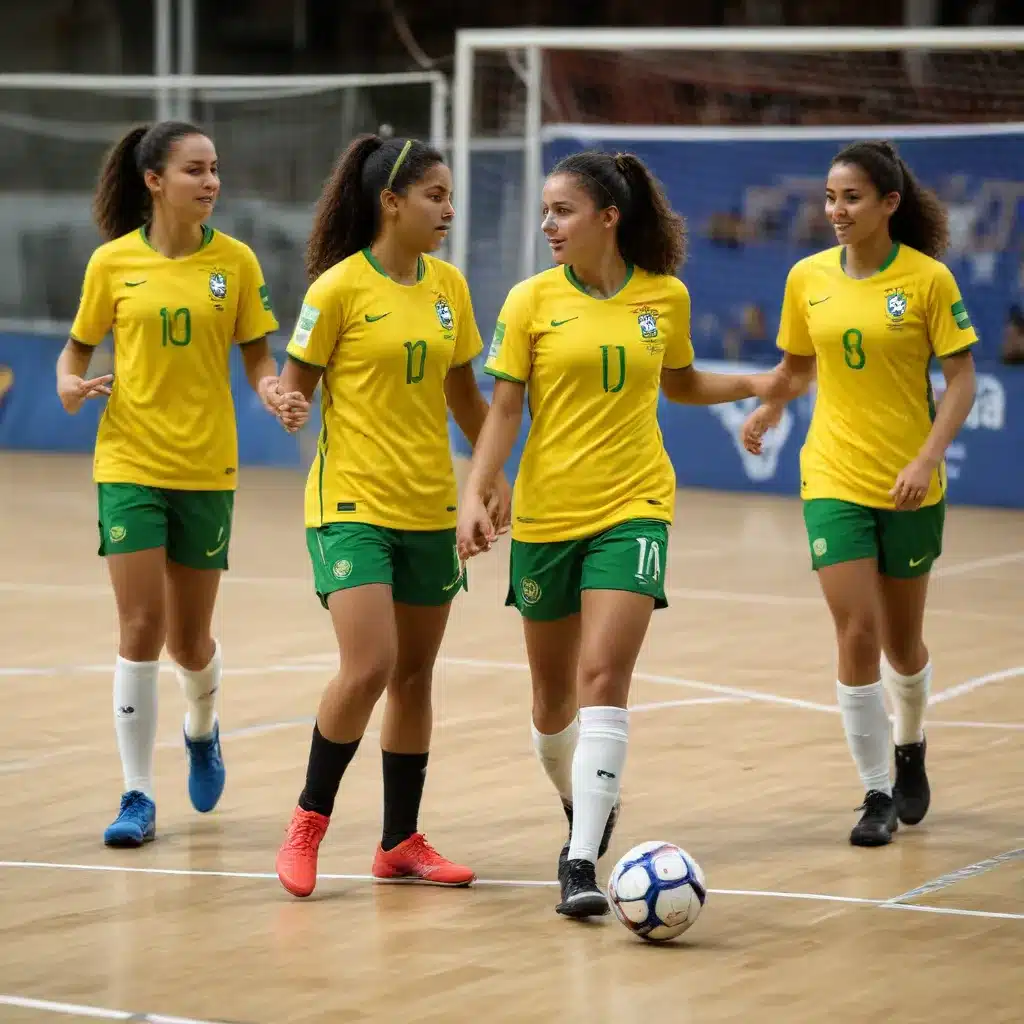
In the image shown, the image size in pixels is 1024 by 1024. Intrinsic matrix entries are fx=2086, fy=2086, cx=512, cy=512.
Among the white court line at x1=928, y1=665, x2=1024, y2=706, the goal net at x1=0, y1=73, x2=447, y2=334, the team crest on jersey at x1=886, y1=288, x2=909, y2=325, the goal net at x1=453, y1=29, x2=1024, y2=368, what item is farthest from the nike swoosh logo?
the goal net at x1=0, y1=73, x2=447, y2=334

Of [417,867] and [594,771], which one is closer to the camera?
[594,771]

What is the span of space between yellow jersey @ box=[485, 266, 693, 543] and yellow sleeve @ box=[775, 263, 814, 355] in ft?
3.58

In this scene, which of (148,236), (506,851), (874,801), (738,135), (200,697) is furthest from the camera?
(738,135)

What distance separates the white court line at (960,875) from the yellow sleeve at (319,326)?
2209 millimetres

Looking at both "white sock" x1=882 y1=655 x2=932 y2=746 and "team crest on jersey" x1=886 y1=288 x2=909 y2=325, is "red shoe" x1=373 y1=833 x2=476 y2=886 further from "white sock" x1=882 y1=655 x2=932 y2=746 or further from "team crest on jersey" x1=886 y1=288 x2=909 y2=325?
"team crest on jersey" x1=886 y1=288 x2=909 y2=325

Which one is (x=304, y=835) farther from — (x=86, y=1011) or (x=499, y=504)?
(x=86, y=1011)

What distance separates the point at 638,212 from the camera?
19.5 ft

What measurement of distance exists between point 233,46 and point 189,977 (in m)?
28.2

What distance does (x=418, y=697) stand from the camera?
605 centimetres

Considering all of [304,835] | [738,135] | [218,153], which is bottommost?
[304,835]

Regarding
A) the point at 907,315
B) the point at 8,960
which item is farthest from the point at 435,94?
the point at 8,960

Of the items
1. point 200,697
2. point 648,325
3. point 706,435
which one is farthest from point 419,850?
point 706,435

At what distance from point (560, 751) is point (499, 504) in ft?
2.58

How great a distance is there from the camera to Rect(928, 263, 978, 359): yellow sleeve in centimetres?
653
